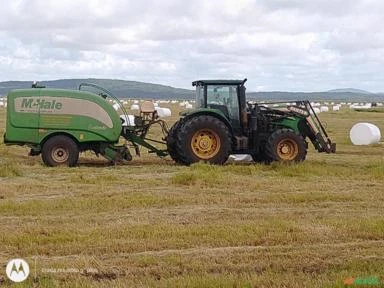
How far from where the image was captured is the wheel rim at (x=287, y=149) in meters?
16.6

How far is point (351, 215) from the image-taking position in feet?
33.5

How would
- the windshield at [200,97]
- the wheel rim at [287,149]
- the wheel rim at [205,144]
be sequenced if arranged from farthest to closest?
the windshield at [200,97], the wheel rim at [287,149], the wheel rim at [205,144]

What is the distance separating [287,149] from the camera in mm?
16750

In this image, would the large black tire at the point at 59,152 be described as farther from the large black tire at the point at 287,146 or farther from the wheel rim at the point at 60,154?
the large black tire at the point at 287,146

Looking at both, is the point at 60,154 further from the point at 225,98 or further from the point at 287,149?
the point at 287,149

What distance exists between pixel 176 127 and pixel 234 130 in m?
1.34

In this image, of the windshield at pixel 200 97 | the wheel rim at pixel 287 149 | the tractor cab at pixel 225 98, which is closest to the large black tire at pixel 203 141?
the tractor cab at pixel 225 98

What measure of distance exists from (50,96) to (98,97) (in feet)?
3.47

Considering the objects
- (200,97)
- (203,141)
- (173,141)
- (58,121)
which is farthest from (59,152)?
(200,97)

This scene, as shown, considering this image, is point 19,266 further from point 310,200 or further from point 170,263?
point 310,200

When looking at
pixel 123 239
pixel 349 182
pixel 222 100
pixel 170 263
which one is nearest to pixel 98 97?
pixel 222 100

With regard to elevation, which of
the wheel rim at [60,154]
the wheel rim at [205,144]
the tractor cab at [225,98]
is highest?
the tractor cab at [225,98]

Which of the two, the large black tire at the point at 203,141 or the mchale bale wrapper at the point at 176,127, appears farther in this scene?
the large black tire at the point at 203,141

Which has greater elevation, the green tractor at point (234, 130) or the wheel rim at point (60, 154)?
the green tractor at point (234, 130)
